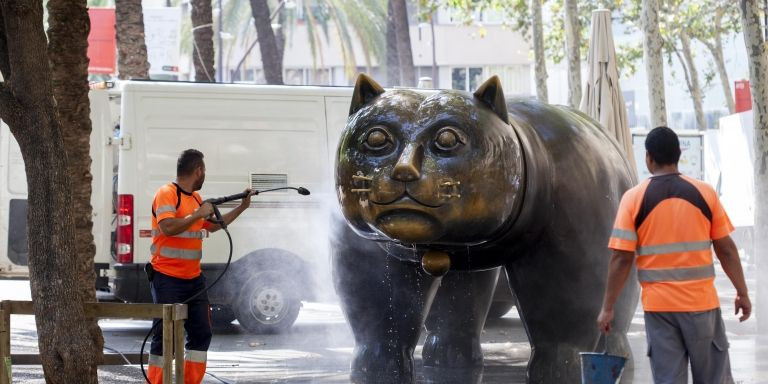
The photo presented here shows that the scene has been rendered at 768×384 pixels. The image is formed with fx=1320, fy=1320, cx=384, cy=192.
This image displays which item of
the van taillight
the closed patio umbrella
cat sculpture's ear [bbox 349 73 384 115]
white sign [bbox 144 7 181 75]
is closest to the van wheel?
the van taillight

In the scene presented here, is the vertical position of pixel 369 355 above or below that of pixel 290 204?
below

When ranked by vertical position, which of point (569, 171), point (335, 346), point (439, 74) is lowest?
point (335, 346)

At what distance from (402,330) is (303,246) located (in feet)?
19.2

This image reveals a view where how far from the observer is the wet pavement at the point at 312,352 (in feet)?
33.1

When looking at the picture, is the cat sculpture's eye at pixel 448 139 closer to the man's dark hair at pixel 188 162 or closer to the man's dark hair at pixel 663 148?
the man's dark hair at pixel 663 148

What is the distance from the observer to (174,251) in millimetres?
8336

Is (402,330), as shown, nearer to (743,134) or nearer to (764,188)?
(764,188)

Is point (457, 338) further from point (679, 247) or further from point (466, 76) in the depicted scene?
point (466, 76)

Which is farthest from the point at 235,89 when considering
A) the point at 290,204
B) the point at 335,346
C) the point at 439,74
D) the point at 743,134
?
the point at 439,74

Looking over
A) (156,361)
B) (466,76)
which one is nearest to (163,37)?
(156,361)

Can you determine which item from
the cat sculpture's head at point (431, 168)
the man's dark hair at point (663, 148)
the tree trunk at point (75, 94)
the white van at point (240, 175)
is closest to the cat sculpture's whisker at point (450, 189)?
the cat sculpture's head at point (431, 168)

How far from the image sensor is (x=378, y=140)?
260 inches

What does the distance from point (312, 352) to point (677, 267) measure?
256 inches

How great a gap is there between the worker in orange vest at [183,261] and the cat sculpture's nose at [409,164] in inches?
77.0
